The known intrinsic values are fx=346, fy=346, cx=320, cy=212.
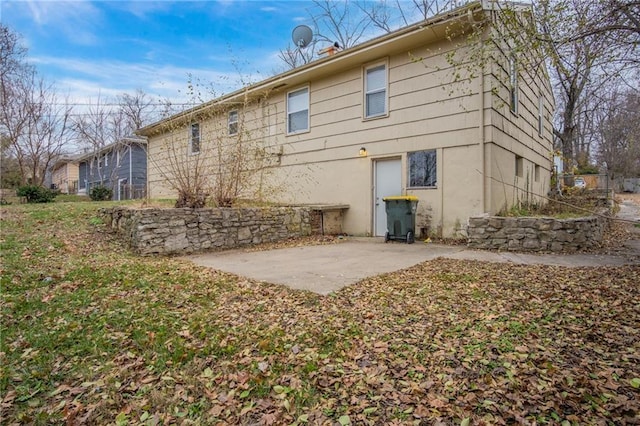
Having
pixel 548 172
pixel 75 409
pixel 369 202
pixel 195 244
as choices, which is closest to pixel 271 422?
pixel 75 409

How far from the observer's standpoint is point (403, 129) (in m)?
8.28

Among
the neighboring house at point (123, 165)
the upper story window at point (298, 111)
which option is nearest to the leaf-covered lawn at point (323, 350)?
the upper story window at point (298, 111)

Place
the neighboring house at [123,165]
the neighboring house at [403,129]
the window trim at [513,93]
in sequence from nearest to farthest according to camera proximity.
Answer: the neighboring house at [403,129] → the window trim at [513,93] → the neighboring house at [123,165]

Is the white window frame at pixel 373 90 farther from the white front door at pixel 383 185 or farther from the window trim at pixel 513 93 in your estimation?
the window trim at pixel 513 93

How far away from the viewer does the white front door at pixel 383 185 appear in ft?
27.9

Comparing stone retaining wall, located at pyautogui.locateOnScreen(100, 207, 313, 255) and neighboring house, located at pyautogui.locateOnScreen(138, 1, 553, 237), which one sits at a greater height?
neighboring house, located at pyautogui.locateOnScreen(138, 1, 553, 237)

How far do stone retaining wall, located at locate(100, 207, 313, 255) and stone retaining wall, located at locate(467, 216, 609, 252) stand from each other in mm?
4224

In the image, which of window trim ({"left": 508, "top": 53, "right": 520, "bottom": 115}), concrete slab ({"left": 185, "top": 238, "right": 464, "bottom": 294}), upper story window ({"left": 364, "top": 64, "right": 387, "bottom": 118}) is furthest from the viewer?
upper story window ({"left": 364, "top": 64, "right": 387, "bottom": 118})

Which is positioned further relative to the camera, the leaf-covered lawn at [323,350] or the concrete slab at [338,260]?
the concrete slab at [338,260]

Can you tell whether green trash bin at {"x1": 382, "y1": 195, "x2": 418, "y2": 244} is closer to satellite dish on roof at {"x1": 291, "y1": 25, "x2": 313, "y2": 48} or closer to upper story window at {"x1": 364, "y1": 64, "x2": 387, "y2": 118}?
upper story window at {"x1": 364, "y1": 64, "x2": 387, "y2": 118}

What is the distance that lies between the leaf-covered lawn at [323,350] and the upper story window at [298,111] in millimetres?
6870

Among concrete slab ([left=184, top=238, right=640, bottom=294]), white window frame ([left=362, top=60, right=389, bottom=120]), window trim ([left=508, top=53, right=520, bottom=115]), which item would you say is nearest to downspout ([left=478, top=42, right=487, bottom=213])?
concrete slab ([left=184, top=238, right=640, bottom=294])

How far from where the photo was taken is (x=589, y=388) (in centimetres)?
214

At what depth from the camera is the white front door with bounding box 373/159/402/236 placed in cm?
852
